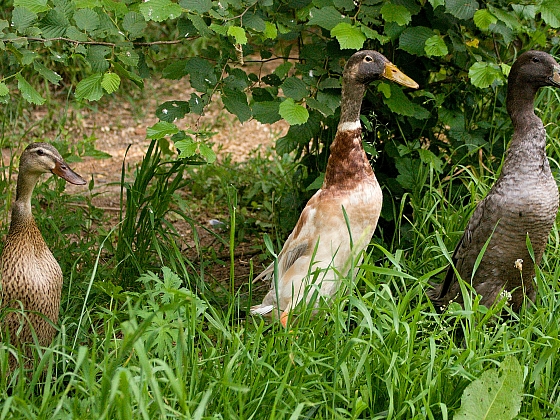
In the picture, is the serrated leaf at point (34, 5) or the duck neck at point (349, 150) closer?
the serrated leaf at point (34, 5)

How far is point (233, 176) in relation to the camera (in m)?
5.79

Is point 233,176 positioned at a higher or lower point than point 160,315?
lower

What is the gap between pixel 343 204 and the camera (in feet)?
11.9

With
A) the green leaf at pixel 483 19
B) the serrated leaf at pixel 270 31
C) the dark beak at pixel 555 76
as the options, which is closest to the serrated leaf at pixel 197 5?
the serrated leaf at pixel 270 31

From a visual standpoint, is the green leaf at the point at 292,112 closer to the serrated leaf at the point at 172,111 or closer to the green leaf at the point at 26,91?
the serrated leaf at the point at 172,111

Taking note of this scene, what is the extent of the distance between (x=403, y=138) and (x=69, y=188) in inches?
102

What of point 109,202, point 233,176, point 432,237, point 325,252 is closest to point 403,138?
point 432,237

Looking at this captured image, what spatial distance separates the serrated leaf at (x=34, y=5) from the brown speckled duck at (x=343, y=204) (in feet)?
4.22

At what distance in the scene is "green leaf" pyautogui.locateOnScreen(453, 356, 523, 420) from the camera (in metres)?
2.68

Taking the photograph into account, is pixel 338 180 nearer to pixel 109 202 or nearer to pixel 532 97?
pixel 532 97

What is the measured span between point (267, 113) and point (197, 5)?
1.93ft

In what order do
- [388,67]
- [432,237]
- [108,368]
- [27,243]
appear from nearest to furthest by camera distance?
[108,368] → [27,243] → [388,67] → [432,237]

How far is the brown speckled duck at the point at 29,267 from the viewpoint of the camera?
134 inches

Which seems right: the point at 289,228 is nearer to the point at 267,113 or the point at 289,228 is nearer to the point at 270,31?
the point at 267,113
